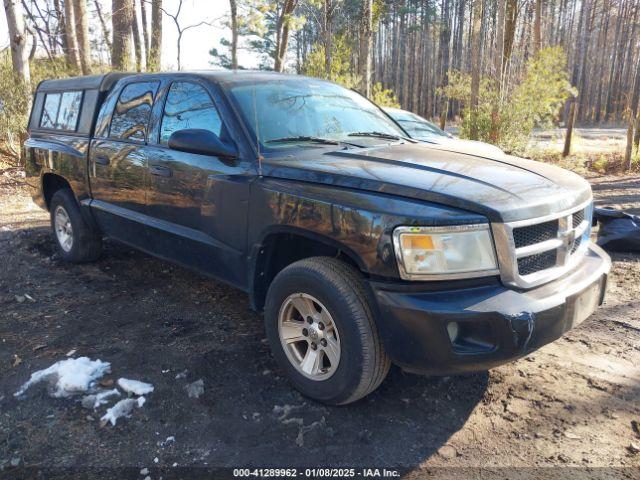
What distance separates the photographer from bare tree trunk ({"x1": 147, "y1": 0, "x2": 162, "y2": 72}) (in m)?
13.1

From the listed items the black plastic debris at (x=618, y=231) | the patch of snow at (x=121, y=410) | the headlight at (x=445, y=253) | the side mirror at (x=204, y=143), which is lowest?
the patch of snow at (x=121, y=410)

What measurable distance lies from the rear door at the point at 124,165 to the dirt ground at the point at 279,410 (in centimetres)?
75

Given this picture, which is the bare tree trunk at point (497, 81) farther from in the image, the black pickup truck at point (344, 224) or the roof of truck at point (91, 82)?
the roof of truck at point (91, 82)

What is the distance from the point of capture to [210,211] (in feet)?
10.9

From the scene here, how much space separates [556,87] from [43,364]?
12744 millimetres

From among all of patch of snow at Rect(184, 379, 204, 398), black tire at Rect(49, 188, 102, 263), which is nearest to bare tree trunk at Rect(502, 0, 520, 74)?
black tire at Rect(49, 188, 102, 263)

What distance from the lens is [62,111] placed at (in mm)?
5148

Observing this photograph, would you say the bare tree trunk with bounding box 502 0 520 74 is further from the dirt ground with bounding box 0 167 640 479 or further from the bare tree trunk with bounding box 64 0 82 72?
the dirt ground with bounding box 0 167 640 479

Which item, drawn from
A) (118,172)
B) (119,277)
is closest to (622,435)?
(118,172)

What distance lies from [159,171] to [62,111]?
2.21 m

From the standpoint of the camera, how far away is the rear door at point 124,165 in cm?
394

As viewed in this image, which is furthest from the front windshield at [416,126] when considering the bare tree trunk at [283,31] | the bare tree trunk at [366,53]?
the bare tree trunk at [283,31]

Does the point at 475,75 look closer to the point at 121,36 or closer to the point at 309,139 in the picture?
the point at 121,36

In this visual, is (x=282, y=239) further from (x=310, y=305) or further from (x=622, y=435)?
(x=622, y=435)
